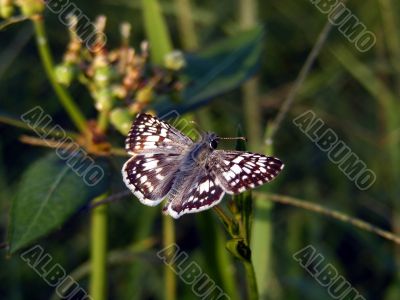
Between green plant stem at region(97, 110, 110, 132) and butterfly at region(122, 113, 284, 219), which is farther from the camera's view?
green plant stem at region(97, 110, 110, 132)

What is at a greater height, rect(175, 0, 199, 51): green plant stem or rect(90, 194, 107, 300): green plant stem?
rect(175, 0, 199, 51): green plant stem

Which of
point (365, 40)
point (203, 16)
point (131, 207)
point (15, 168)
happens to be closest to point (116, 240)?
point (131, 207)

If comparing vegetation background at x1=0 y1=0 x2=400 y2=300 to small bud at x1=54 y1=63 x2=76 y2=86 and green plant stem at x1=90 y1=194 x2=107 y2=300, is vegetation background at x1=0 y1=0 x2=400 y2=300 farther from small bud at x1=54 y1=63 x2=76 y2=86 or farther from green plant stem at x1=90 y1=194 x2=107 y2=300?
small bud at x1=54 y1=63 x2=76 y2=86

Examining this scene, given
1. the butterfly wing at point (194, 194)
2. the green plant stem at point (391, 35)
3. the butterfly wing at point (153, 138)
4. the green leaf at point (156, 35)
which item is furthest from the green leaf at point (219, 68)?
the green plant stem at point (391, 35)

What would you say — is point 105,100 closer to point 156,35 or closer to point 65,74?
point 65,74

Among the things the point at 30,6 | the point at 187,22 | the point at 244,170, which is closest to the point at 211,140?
the point at 244,170

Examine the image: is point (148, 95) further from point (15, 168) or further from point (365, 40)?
point (365, 40)

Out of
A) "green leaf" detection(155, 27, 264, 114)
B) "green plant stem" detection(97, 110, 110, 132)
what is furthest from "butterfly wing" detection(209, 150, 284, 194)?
"green leaf" detection(155, 27, 264, 114)
